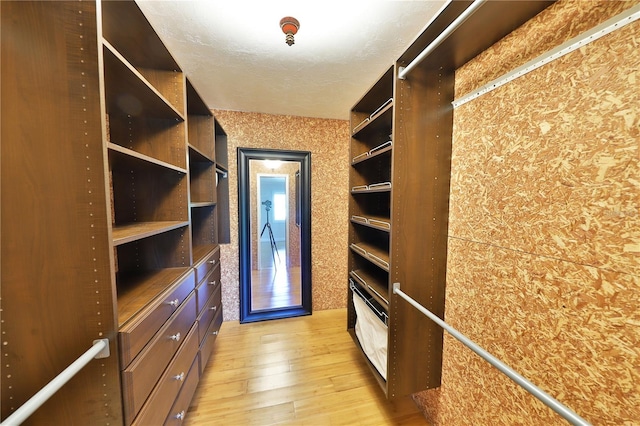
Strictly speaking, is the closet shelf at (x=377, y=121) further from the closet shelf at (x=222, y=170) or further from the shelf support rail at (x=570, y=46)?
the closet shelf at (x=222, y=170)

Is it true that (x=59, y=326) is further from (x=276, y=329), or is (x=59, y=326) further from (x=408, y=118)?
(x=276, y=329)

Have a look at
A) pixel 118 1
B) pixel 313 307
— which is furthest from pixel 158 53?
pixel 313 307

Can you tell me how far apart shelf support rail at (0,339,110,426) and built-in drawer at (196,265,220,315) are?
0.76 m

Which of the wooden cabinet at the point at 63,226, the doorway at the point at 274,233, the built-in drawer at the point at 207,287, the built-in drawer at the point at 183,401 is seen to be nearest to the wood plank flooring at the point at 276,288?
the doorway at the point at 274,233

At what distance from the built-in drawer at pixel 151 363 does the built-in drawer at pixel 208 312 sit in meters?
0.28

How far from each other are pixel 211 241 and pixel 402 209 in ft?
5.83

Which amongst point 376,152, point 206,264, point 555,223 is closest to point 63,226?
point 206,264

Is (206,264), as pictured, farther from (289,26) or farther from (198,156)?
(289,26)

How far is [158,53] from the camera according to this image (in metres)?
1.18

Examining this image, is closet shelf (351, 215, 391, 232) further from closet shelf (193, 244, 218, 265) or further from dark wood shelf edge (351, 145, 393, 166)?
closet shelf (193, 244, 218, 265)

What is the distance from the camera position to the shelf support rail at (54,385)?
0.48 m

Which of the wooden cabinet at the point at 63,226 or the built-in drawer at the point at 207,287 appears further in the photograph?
the built-in drawer at the point at 207,287

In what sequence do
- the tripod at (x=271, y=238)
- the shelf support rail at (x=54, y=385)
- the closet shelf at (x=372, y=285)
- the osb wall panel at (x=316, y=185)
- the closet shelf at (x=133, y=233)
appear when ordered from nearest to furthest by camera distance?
the shelf support rail at (x=54, y=385) → the closet shelf at (x=133, y=233) → the closet shelf at (x=372, y=285) → the osb wall panel at (x=316, y=185) → the tripod at (x=271, y=238)

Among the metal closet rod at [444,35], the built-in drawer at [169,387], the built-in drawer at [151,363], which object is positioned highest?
the metal closet rod at [444,35]
